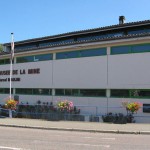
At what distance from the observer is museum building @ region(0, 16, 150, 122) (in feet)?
77.4

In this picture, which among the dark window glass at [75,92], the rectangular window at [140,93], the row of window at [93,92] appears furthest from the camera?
the dark window glass at [75,92]

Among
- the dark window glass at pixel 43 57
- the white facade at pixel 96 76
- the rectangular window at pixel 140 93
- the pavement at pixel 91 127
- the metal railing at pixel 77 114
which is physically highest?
the dark window glass at pixel 43 57

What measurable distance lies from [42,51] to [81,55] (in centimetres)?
482

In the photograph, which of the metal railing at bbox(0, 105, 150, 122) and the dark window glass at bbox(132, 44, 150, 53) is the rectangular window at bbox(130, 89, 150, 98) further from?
the dark window glass at bbox(132, 44, 150, 53)

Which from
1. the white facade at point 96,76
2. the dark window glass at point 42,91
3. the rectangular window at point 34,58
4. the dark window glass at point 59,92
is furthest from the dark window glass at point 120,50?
the dark window glass at point 42,91

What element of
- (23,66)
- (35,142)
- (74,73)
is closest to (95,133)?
(35,142)

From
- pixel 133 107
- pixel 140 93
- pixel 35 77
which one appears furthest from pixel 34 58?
pixel 133 107

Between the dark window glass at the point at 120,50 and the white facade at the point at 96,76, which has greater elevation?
the dark window glass at the point at 120,50

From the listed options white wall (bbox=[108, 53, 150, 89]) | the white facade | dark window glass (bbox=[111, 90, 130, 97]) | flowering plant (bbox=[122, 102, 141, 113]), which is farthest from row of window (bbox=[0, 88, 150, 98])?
flowering plant (bbox=[122, 102, 141, 113])

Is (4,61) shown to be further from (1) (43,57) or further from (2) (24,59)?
(1) (43,57)

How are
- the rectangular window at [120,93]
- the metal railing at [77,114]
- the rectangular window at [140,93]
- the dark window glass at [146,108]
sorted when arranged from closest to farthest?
1. the metal railing at [77,114]
2. the dark window glass at [146,108]
3. the rectangular window at [140,93]
4. the rectangular window at [120,93]

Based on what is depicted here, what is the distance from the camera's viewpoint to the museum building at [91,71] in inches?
929

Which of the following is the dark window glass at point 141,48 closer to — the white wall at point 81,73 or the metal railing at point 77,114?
the white wall at point 81,73

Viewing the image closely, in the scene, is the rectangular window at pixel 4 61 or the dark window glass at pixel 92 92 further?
the rectangular window at pixel 4 61
